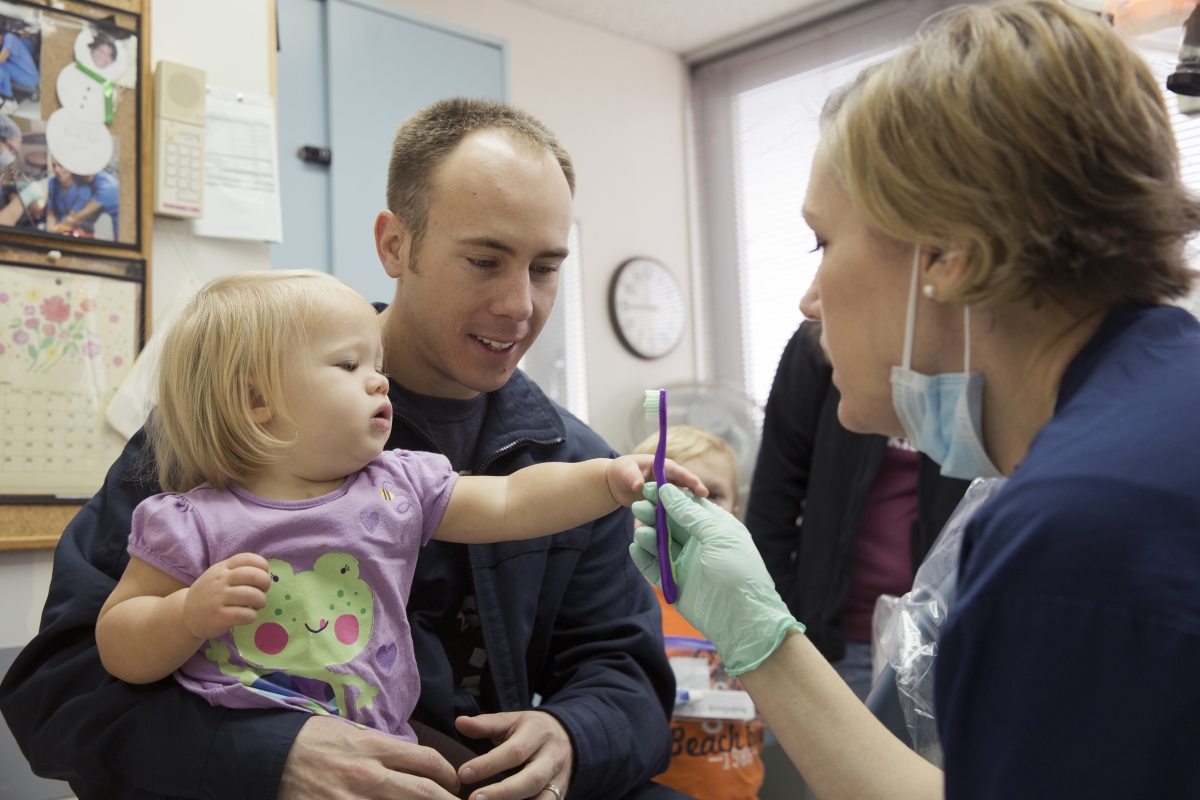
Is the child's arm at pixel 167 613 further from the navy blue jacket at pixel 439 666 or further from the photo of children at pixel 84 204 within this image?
the photo of children at pixel 84 204

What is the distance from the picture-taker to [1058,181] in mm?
878

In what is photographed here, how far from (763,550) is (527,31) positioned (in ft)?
9.95

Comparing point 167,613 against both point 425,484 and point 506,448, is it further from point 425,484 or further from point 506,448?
point 506,448

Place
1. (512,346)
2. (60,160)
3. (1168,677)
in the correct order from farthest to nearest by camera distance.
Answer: (60,160) → (512,346) → (1168,677)

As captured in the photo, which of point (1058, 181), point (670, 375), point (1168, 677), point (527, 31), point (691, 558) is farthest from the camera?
point (670, 375)

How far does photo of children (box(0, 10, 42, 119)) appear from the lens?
2070 mm

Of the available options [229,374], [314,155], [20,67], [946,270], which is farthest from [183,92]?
[946,270]

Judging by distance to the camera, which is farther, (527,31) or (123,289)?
(527,31)

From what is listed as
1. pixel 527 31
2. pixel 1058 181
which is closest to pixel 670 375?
pixel 527 31

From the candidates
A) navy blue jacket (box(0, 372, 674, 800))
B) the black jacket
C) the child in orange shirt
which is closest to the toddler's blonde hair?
the black jacket

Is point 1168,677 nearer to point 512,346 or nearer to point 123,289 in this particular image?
point 512,346

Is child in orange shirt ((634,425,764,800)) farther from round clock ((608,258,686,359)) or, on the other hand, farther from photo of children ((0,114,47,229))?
round clock ((608,258,686,359))

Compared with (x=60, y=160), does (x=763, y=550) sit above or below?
below

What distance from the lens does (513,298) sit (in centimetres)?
160
